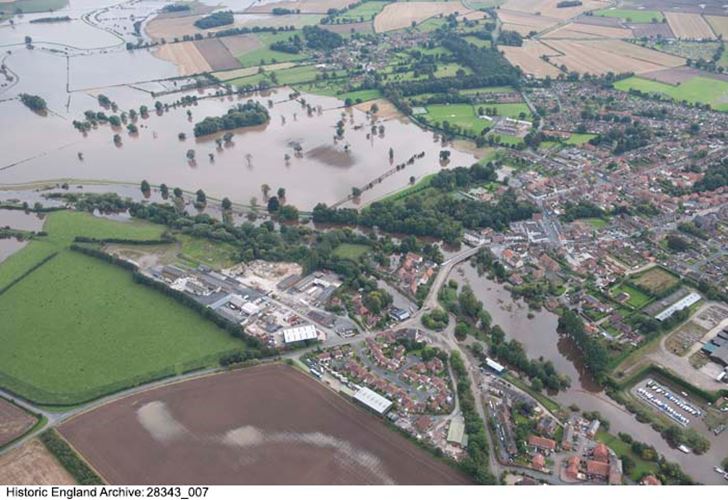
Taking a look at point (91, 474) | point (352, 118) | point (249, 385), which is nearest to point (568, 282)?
point (249, 385)

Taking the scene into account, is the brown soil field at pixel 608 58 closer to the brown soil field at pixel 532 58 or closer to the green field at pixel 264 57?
the brown soil field at pixel 532 58

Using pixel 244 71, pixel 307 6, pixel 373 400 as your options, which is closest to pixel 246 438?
pixel 373 400

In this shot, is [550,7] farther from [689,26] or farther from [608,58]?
[608,58]

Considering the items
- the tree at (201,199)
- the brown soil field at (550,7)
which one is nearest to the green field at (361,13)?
the brown soil field at (550,7)

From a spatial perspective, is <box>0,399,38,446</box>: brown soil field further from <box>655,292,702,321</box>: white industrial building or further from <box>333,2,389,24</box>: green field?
<box>333,2,389,24</box>: green field

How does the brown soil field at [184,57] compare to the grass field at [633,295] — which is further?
the brown soil field at [184,57]

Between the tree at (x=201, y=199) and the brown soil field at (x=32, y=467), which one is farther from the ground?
the tree at (x=201, y=199)

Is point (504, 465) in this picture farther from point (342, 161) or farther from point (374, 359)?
point (342, 161)
